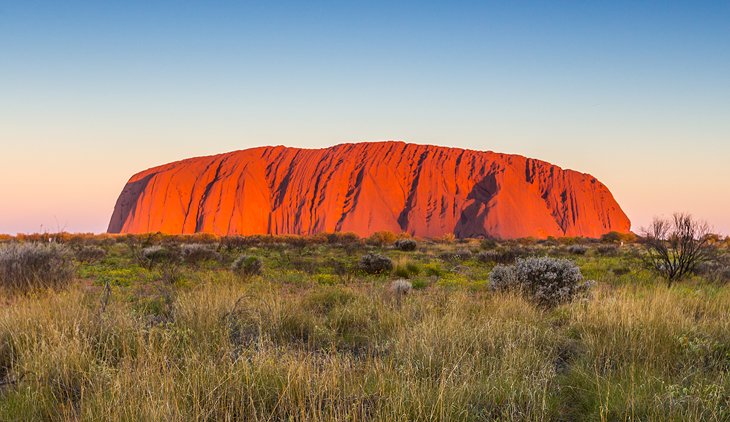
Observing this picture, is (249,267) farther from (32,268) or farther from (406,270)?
(32,268)

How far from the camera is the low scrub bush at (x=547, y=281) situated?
8492mm

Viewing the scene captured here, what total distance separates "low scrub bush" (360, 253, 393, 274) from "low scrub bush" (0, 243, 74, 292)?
30.4 ft

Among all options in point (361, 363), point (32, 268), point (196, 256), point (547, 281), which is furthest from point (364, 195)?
point (361, 363)

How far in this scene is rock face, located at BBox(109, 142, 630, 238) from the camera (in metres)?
86.3

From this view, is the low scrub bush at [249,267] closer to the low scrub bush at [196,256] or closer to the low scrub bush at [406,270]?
the low scrub bush at [196,256]

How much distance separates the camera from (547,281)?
8.87 m

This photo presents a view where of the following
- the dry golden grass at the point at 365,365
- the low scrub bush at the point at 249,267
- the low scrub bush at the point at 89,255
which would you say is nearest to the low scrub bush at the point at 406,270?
the low scrub bush at the point at 249,267

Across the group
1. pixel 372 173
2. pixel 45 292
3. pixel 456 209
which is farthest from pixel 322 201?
pixel 45 292

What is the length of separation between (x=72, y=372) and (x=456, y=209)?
8705 centimetres

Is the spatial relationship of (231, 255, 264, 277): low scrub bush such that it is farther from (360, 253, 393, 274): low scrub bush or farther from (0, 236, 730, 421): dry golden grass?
(0, 236, 730, 421): dry golden grass

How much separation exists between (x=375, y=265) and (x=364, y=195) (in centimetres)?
7180

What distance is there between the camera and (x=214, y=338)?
Result: 5.27 metres

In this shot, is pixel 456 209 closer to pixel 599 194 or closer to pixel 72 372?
pixel 599 194

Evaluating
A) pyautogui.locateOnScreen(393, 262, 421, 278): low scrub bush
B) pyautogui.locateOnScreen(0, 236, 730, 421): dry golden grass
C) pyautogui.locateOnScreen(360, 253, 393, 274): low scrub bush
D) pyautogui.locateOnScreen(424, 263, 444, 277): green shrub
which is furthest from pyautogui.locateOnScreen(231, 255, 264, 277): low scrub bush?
pyautogui.locateOnScreen(0, 236, 730, 421): dry golden grass
